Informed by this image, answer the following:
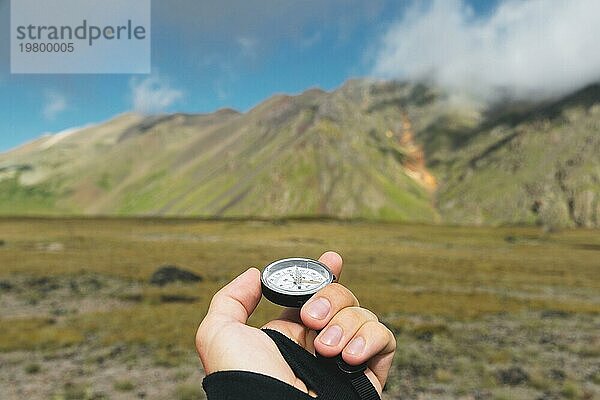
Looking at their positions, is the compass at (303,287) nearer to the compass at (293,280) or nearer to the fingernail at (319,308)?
the compass at (293,280)

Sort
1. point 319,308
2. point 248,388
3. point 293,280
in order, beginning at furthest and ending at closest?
point 293,280, point 319,308, point 248,388

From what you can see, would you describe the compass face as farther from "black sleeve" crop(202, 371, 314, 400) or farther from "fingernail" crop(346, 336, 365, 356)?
"black sleeve" crop(202, 371, 314, 400)

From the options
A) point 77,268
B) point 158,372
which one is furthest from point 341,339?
point 77,268

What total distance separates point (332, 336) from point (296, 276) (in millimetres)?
930

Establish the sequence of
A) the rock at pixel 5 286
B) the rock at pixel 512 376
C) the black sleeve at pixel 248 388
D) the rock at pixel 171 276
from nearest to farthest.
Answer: the black sleeve at pixel 248 388, the rock at pixel 512 376, the rock at pixel 5 286, the rock at pixel 171 276

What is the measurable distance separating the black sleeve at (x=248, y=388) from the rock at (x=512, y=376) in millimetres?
15089

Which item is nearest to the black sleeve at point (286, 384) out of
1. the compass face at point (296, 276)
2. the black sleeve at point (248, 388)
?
the black sleeve at point (248, 388)

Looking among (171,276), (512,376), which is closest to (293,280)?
(512,376)

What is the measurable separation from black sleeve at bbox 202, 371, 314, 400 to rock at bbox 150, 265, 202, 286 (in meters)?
35.1

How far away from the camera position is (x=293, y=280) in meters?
3.57

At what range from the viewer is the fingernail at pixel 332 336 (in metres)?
2.72

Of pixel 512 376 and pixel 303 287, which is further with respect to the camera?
pixel 512 376

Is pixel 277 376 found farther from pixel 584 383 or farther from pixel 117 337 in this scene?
pixel 117 337

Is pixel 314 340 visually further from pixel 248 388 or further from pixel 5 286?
pixel 5 286
